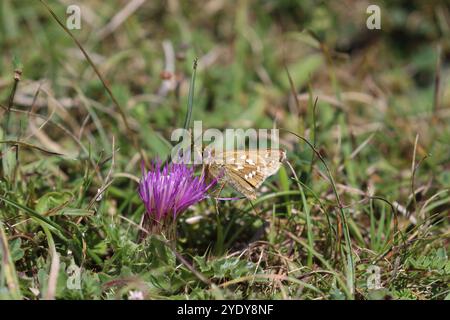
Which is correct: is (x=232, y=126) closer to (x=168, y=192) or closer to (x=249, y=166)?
(x=249, y=166)

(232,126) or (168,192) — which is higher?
(232,126)

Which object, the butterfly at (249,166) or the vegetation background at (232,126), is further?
the butterfly at (249,166)

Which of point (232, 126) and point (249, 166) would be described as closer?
point (249, 166)

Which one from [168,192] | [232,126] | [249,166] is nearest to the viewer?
[168,192]

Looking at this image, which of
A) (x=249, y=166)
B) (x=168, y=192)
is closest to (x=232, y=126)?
(x=249, y=166)

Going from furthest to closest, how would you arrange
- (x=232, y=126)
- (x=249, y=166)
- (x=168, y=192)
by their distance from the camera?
(x=232, y=126)
(x=249, y=166)
(x=168, y=192)

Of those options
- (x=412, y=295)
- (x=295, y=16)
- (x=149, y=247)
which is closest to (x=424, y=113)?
(x=295, y=16)
